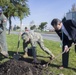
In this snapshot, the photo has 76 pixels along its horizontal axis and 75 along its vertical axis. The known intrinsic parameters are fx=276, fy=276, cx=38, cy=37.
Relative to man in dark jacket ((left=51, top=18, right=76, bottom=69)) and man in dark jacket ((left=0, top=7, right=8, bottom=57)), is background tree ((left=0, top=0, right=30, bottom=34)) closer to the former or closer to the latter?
man in dark jacket ((left=0, top=7, right=8, bottom=57))

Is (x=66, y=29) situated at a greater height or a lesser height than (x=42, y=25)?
greater

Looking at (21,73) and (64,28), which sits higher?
(64,28)

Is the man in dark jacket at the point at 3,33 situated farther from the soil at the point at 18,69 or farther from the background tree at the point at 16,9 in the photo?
the background tree at the point at 16,9

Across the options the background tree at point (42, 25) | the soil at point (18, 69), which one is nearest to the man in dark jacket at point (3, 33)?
the soil at point (18, 69)

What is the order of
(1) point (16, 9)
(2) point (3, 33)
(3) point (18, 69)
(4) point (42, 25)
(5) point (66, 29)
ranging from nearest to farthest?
(3) point (18, 69), (5) point (66, 29), (2) point (3, 33), (1) point (16, 9), (4) point (42, 25)

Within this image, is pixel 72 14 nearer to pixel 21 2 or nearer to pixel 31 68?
pixel 21 2

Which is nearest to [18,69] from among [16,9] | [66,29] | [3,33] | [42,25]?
[66,29]

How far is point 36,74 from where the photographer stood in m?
7.24

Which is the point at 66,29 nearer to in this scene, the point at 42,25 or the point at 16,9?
the point at 16,9

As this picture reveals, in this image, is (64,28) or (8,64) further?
(64,28)

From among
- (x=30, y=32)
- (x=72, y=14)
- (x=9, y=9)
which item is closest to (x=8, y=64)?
(x=30, y=32)

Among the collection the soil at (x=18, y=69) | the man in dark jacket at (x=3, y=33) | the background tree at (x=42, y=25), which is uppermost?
the man in dark jacket at (x=3, y=33)

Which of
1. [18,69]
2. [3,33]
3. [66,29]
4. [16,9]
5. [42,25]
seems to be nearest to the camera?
[18,69]

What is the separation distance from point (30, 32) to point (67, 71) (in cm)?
220
